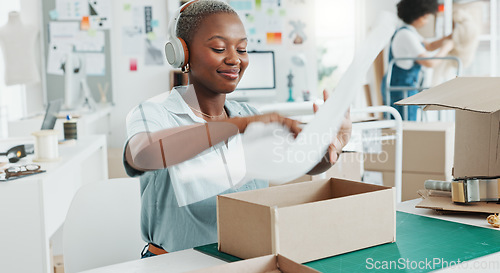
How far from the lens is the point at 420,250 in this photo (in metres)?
1.01

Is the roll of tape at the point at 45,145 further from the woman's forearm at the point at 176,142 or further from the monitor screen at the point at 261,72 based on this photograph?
the monitor screen at the point at 261,72

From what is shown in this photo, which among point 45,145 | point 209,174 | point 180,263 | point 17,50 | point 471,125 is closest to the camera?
point 180,263

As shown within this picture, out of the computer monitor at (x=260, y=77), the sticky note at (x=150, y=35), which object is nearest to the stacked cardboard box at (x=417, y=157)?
the computer monitor at (x=260, y=77)

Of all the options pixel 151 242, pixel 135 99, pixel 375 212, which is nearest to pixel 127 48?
pixel 135 99

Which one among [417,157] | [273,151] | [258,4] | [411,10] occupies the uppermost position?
[258,4]

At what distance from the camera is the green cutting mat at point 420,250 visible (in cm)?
93

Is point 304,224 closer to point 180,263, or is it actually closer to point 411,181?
point 180,263

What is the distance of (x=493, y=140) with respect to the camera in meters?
1.38

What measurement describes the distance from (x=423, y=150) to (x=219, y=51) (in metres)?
1.81

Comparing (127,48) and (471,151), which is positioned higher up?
(127,48)

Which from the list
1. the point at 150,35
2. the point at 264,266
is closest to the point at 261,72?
the point at 150,35

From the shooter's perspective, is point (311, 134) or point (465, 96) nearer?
point (311, 134)

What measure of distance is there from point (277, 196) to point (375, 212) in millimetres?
194

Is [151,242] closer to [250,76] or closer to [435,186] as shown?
[435,186]
